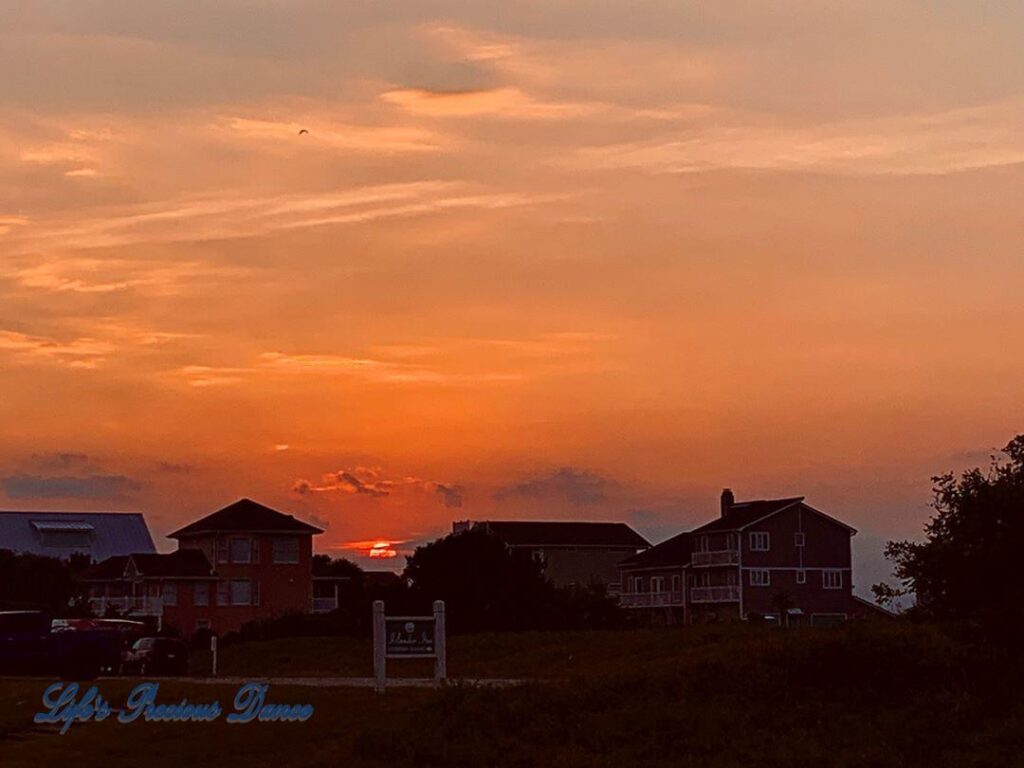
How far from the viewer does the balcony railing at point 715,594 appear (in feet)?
390

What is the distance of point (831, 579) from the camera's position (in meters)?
122

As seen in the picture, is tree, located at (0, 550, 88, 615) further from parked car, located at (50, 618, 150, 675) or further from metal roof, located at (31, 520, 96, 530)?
parked car, located at (50, 618, 150, 675)

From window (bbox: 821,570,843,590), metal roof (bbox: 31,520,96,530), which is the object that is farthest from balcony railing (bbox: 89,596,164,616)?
window (bbox: 821,570,843,590)

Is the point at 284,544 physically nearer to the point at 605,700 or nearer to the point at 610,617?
the point at 610,617

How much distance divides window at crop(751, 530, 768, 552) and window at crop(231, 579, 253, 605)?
3549 cm

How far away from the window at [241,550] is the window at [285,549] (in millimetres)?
1811

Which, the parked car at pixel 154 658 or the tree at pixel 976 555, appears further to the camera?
the parked car at pixel 154 658

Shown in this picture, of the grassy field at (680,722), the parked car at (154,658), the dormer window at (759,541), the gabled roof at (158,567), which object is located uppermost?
the dormer window at (759,541)

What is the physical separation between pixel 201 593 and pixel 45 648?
70844mm

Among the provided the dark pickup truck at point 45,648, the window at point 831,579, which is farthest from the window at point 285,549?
the dark pickup truck at point 45,648

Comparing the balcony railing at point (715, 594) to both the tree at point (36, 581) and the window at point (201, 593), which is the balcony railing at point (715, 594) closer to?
the window at point (201, 593)

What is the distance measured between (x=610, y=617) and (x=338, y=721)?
52.8 metres

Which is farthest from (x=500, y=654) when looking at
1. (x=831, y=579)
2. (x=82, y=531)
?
(x=82, y=531)

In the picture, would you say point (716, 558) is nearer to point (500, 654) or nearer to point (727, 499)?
point (727, 499)
